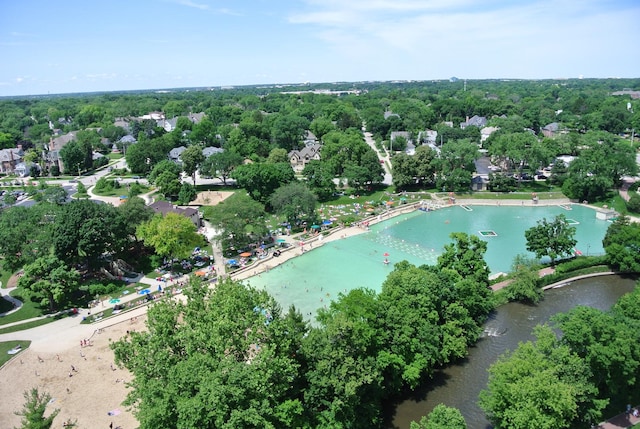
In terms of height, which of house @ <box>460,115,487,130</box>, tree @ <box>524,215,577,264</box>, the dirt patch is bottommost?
the dirt patch

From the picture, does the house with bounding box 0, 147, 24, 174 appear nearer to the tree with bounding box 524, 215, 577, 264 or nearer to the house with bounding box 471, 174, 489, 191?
the house with bounding box 471, 174, 489, 191

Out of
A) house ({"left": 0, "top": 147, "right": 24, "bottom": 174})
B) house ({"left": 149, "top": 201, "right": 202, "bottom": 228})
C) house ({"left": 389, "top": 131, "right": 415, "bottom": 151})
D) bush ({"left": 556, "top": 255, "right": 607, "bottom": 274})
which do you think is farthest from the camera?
house ({"left": 389, "top": 131, "right": 415, "bottom": 151})

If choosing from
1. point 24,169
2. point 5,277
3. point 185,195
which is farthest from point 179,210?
point 24,169

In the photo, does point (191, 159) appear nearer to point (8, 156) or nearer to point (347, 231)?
point (347, 231)

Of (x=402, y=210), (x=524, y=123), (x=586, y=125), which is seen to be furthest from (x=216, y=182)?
(x=586, y=125)

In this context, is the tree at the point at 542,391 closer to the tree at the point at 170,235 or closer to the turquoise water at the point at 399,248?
the turquoise water at the point at 399,248

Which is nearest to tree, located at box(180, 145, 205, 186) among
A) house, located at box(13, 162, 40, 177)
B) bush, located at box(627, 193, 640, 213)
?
house, located at box(13, 162, 40, 177)
